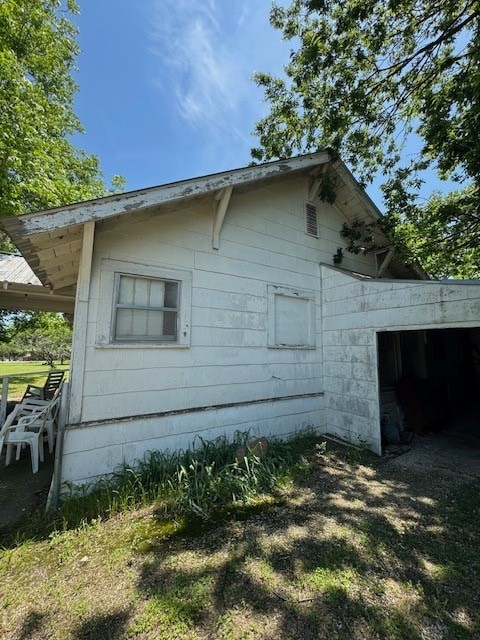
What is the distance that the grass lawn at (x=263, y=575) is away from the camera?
1.87 m

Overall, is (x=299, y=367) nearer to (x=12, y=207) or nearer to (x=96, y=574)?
(x=96, y=574)

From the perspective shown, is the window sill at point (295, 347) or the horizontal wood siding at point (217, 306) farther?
the window sill at point (295, 347)

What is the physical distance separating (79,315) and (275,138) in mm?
7096

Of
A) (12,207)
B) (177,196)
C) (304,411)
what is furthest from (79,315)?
(12,207)

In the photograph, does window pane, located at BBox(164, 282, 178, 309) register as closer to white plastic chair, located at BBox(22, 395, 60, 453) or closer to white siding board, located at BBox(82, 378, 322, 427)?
white siding board, located at BBox(82, 378, 322, 427)

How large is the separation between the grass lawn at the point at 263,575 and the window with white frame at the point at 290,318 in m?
2.73

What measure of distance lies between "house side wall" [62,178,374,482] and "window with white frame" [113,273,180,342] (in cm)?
21

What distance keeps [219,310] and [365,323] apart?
8.92 ft

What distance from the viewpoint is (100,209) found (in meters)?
3.12

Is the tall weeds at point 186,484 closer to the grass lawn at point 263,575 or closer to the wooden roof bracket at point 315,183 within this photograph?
the grass lawn at point 263,575

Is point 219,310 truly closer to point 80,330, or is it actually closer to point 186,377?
point 186,377

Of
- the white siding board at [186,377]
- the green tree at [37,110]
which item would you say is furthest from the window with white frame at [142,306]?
the green tree at [37,110]

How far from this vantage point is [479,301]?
3719 millimetres

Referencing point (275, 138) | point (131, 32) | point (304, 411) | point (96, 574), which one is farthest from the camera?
point (275, 138)
